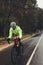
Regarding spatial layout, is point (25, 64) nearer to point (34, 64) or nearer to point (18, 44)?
point (34, 64)

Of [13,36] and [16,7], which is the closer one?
[13,36]

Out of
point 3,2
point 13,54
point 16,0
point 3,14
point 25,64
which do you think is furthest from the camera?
point 16,0

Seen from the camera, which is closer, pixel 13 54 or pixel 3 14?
pixel 13 54

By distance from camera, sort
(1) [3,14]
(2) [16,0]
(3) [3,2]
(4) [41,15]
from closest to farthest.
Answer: (1) [3,14], (3) [3,2], (2) [16,0], (4) [41,15]

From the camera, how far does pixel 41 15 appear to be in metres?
183

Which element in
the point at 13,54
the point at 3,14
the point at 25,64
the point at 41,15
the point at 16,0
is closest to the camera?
the point at 25,64

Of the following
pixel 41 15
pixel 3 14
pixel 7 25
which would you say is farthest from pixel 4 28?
pixel 41 15

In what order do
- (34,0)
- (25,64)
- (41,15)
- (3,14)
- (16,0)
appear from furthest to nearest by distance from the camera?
(41,15), (34,0), (16,0), (3,14), (25,64)

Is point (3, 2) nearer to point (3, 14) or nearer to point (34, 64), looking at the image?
point (3, 14)

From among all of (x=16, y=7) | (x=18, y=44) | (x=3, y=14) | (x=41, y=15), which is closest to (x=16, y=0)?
(x=16, y=7)

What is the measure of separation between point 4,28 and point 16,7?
354 inches

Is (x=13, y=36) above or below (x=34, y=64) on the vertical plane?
above

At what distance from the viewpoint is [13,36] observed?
46.9ft

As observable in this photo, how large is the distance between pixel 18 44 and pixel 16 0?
54.3 m
